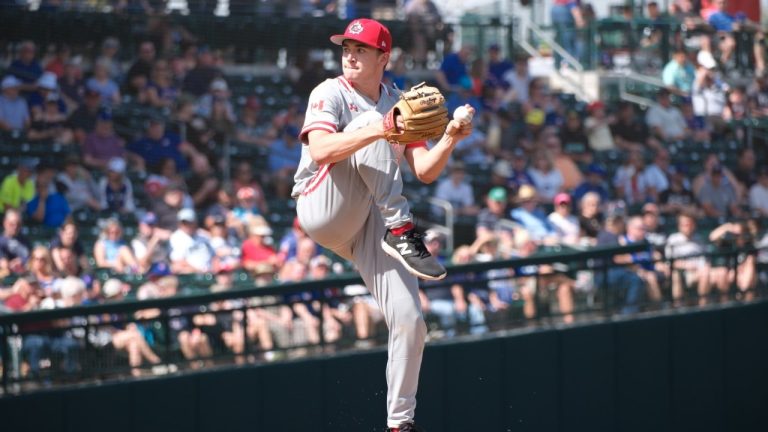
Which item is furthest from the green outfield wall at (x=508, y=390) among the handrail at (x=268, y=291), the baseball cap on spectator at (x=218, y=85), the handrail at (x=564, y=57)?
the handrail at (x=564, y=57)

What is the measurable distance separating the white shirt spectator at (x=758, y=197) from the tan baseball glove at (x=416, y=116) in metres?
8.83

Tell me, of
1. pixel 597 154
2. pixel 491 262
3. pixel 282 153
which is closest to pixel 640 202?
pixel 597 154

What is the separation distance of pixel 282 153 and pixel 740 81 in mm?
6862

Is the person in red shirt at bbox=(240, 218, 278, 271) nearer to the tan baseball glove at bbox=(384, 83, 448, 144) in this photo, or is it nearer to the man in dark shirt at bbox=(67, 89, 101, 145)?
the man in dark shirt at bbox=(67, 89, 101, 145)

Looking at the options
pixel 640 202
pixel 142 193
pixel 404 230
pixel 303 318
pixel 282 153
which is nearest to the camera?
pixel 404 230

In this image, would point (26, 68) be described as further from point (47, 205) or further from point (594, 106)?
point (594, 106)

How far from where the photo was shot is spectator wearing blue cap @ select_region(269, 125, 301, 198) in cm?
1116

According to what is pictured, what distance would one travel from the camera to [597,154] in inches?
510

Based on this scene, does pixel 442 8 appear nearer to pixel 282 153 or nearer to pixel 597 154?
pixel 597 154

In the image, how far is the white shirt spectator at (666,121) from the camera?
45.3 ft

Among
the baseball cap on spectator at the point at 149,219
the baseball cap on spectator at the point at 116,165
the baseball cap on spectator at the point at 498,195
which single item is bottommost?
the baseball cap on spectator at the point at 498,195

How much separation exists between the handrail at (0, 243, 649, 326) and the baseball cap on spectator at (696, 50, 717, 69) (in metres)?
7.14

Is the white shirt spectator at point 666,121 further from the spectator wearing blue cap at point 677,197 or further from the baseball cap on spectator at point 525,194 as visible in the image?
the baseball cap on spectator at point 525,194

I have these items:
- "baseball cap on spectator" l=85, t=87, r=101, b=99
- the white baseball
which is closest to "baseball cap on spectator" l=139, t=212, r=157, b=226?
"baseball cap on spectator" l=85, t=87, r=101, b=99
